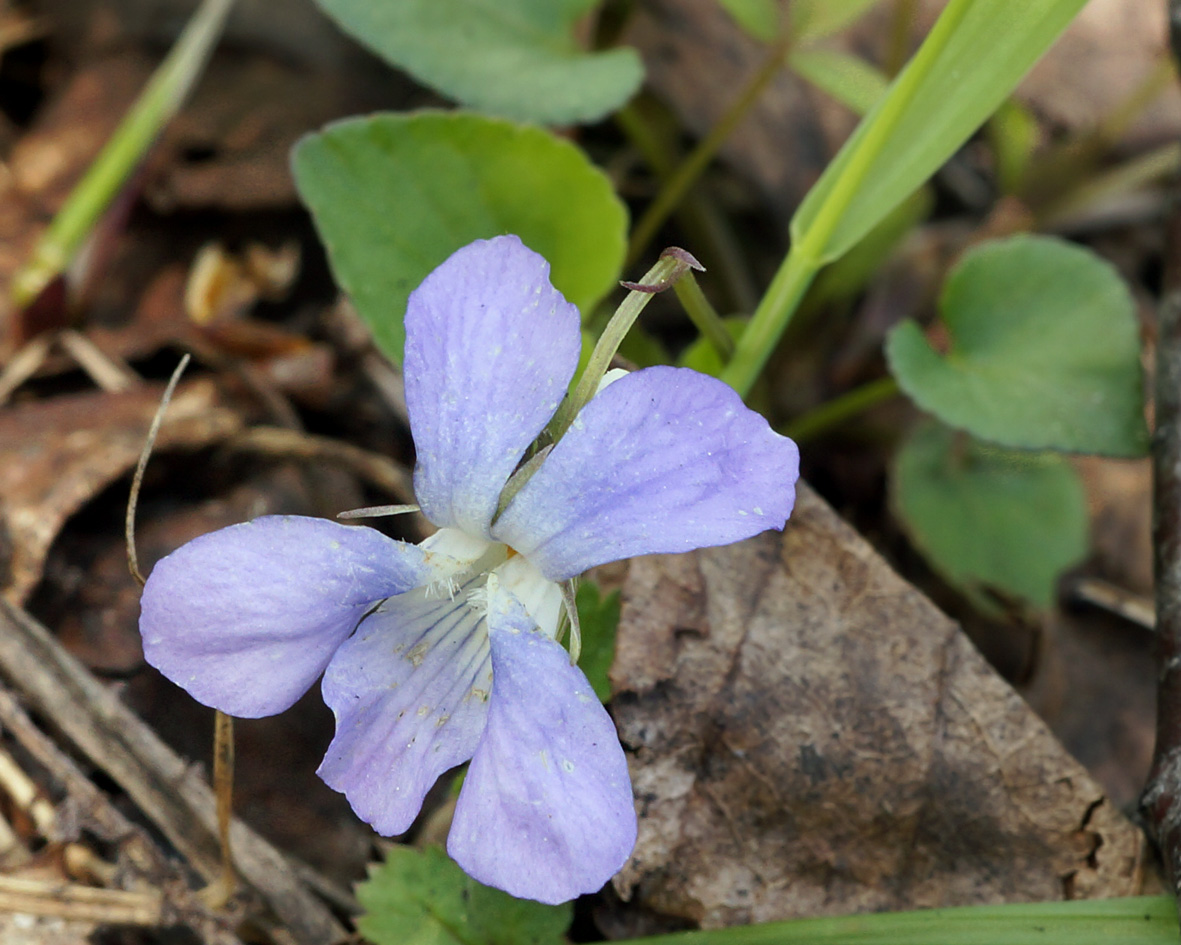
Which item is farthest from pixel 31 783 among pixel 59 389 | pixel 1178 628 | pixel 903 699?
pixel 1178 628

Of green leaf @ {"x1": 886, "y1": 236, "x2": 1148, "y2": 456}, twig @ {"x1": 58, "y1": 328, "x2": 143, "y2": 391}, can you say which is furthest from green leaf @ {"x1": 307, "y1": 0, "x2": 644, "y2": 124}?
twig @ {"x1": 58, "y1": 328, "x2": 143, "y2": 391}

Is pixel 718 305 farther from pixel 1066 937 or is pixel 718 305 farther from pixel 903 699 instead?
pixel 1066 937

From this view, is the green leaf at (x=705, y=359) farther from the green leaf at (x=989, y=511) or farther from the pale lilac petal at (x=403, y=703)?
the green leaf at (x=989, y=511)

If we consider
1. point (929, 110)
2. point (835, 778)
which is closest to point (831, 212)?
point (929, 110)

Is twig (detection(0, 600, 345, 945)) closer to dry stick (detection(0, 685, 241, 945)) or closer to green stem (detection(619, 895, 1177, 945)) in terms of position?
dry stick (detection(0, 685, 241, 945))

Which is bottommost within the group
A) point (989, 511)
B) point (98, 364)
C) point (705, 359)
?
point (98, 364)

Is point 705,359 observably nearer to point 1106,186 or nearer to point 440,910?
point 440,910
